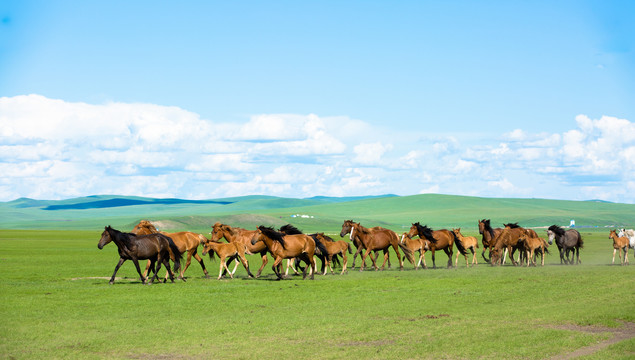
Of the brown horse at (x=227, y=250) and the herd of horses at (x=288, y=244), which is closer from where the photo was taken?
the herd of horses at (x=288, y=244)

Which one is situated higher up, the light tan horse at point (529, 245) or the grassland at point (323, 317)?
the light tan horse at point (529, 245)

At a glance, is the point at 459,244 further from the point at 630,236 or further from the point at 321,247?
the point at 630,236

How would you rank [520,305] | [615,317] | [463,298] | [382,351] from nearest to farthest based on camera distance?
[382,351] → [615,317] → [520,305] → [463,298]

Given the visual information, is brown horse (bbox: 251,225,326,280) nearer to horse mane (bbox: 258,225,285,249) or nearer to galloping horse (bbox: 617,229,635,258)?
horse mane (bbox: 258,225,285,249)

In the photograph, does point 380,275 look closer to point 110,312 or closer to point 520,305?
point 520,305

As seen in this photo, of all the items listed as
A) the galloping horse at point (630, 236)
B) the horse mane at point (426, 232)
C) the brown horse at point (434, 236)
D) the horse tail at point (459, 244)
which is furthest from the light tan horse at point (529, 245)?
the galloping horse at point (630, 236)

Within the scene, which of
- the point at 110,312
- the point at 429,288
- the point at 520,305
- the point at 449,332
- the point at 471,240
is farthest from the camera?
the point at 471,240

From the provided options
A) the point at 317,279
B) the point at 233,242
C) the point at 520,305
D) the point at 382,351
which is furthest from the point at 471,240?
the point at 382,351

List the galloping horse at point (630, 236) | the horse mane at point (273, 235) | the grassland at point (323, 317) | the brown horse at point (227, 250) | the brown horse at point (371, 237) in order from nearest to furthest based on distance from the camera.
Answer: the grassland at point (323, 317)
the horse mane at point (273, 235)
the brown horse at point (227, 250)
the brown horse at point (371, 237)
the galloping horse at point (630, 236)

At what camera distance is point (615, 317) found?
17.1 m

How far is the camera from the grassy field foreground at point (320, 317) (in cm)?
1359

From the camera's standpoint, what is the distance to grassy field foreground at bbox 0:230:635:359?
44.6 feet

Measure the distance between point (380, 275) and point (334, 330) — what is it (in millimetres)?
13935

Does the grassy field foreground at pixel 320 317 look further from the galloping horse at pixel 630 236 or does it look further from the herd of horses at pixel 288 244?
the galloping horse at pixel 630 236
